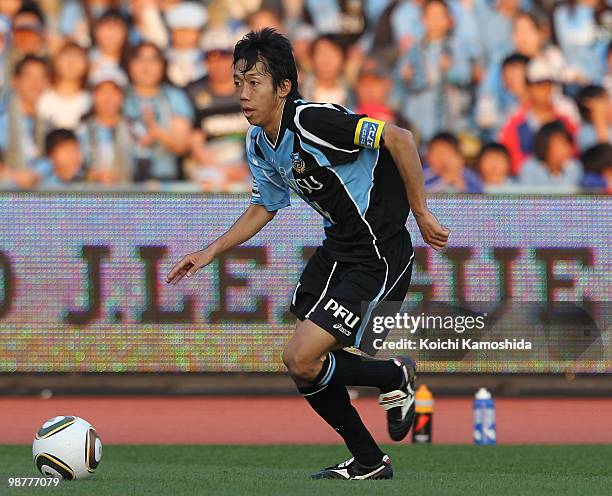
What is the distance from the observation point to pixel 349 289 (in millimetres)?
6457

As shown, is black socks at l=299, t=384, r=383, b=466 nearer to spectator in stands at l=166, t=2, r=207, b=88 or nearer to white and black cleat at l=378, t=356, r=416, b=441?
white and black cleat at l=378, t=356, r=416, b=441

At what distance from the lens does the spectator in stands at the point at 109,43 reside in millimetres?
14672

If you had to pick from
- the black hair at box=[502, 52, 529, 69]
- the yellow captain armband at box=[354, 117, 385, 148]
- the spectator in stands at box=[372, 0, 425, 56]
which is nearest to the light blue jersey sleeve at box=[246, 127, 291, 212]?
the yellow captain armband at box=[354, 117, 385, 148]

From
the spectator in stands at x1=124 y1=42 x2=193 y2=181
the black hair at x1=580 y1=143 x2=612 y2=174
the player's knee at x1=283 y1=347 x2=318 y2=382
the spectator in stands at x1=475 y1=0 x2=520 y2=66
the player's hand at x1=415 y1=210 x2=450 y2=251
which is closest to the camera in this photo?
the player's hand at x1=415 y1=210 x2=450 y2=251

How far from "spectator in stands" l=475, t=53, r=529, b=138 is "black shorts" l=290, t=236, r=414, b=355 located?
8.39 meters

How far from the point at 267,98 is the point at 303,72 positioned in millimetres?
8627

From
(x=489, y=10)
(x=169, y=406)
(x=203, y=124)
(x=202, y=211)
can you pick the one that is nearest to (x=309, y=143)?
(x=202, y=211)

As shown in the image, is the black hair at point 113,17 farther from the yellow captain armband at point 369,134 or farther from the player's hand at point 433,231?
the player's hand at point 433,231

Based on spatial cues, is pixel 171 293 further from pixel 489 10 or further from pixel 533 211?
pixel 489 10

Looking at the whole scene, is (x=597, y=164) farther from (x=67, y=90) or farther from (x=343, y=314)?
(x=343, y=314)

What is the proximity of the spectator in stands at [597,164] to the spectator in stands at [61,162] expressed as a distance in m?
5.49

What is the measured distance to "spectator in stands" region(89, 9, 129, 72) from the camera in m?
14.7

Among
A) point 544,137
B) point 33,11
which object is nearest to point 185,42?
point 33,11

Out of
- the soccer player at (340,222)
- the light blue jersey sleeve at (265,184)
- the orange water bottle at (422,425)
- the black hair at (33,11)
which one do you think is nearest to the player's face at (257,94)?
the soccer player at (340,222)
